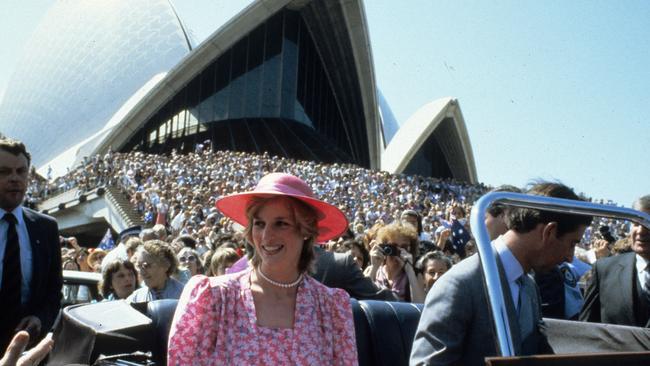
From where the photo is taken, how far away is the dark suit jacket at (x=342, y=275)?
12.3 ft

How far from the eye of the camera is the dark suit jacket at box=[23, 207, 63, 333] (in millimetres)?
3127

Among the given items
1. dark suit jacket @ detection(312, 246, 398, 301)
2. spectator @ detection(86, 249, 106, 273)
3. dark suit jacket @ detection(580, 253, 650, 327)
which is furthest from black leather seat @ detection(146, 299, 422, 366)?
spectator @ detection(86, 249, 106, 273)

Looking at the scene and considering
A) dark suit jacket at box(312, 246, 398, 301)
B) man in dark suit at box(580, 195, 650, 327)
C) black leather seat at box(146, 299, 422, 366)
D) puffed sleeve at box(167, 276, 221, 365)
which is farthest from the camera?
dark suit jacket at box(312, 246, 398, 301)

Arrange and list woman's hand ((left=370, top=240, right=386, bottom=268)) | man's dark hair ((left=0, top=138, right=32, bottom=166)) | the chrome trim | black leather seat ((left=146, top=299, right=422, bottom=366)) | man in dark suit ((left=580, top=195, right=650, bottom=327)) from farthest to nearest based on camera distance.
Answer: woman's hand ((left=370, top=240, right=386, bottom=268)) → man in dark suit ((left=580, top=195, right=650, bottom=327)) → man's dark hair ((left=0, top=138, right=32, bottom=166)) → black leather seat ((left=146, top=299, right=422, bottom=366)) → the chrome trim

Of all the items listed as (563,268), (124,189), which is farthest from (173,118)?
(563,268)

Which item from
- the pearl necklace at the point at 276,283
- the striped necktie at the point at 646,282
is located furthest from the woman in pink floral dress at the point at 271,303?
the striped necktie at the point at 646,282

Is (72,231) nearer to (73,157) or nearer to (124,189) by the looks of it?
(124,189)

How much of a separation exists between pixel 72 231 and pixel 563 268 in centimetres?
2183

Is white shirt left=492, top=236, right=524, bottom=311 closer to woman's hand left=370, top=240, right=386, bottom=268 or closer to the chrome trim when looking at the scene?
the chrome trim

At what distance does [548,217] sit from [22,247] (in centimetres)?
227

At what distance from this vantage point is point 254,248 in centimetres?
236

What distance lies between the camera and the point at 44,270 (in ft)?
10.4

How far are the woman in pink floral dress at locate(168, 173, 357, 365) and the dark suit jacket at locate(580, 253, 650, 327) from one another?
6.11 ft

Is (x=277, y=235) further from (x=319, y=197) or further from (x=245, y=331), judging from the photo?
(x=319, y=197)
